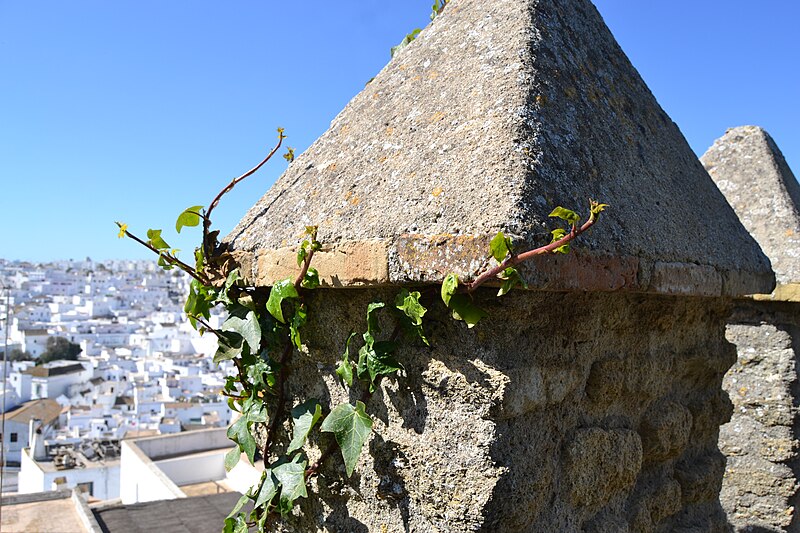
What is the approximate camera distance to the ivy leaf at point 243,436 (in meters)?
1.84

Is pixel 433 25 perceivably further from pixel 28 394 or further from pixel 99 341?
pixel 99 341

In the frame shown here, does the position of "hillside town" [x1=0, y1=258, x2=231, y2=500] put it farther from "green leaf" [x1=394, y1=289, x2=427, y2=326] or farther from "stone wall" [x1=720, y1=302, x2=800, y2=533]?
"green leaf" [x1=394, y1=289, x2=427, y2=326]

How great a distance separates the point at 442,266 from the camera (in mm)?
1419

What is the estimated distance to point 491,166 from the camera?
1.53 m

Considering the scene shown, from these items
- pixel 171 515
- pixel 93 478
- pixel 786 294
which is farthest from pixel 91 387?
pixel 786 294

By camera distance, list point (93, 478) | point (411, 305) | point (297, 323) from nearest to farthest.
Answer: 1. point (411, 305)
2. point (297, 323)
3. point (93, 478)

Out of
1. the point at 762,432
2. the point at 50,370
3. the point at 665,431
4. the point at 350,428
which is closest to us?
the point at 350,428

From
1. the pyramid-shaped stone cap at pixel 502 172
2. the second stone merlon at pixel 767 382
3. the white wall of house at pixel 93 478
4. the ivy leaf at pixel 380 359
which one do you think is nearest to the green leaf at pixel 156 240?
the pyramid-shaped stone cap at pixel 502 172

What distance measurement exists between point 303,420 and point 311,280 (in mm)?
403

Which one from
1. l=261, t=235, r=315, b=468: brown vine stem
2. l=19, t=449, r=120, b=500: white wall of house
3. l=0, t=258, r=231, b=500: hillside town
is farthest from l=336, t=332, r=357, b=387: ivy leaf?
l=19, t=449, r=120, b=500: white wall of house

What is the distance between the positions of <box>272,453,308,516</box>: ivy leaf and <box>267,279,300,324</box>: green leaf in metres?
0.42

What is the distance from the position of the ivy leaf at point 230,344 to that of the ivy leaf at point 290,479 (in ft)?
1.13

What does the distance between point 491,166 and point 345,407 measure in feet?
2.28

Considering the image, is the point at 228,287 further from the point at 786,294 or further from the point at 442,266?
the point at 786,294
